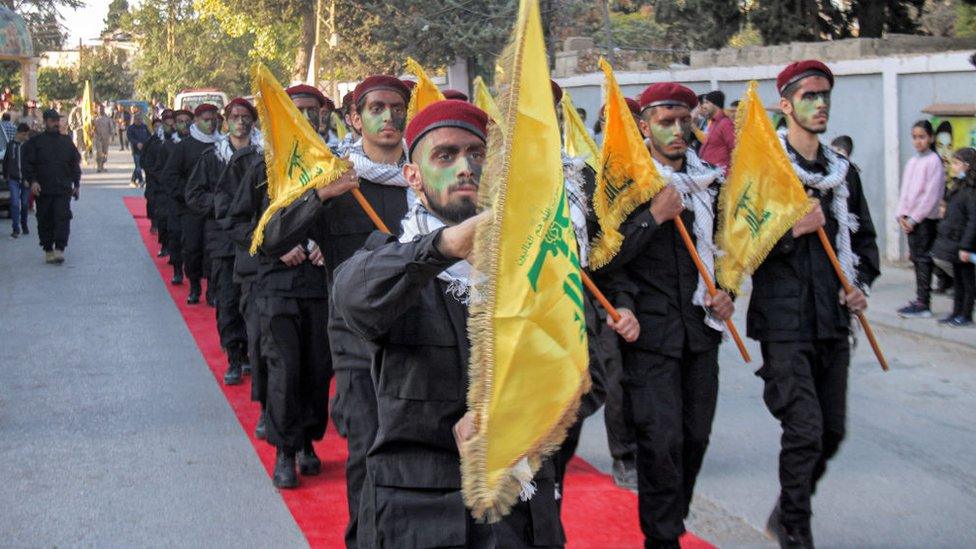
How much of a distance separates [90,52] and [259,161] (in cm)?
8952

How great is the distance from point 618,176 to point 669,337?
0.70m

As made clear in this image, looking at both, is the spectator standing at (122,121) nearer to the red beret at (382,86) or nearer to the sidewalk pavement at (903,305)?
the sidewalk pavement at (903,305)

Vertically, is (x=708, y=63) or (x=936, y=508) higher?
(x=708, y=63)

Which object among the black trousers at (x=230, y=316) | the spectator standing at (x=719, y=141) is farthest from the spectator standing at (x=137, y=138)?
the black trousers at (x=230, y=316)

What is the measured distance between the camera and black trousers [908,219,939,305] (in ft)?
41.2

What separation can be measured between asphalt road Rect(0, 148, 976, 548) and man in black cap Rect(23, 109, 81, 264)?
5513mm

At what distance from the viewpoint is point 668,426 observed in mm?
5520

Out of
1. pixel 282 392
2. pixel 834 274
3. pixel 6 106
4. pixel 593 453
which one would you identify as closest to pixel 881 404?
pixel 593 453

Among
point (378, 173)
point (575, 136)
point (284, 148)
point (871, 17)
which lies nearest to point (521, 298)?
point (378, 173)

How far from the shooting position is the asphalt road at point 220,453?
21.3 feet

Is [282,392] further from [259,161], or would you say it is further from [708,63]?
[708,63]

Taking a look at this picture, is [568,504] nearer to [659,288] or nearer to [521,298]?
[659,288]

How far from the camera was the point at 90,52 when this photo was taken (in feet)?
302

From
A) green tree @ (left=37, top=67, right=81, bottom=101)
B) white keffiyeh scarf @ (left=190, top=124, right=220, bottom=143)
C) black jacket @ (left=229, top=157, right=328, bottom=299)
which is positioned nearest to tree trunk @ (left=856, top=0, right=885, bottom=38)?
white keffiyeh scarf @ (left=190, top=124, right=220, bottom=143)
